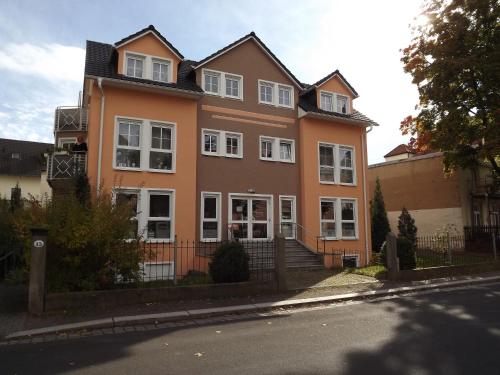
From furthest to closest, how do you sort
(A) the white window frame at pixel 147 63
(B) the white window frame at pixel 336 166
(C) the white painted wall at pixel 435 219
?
(C) the white painted wall at pixel 435 219, (B) the white window frame at pixel 336 166, (A) the white window frame at pixel 147 63

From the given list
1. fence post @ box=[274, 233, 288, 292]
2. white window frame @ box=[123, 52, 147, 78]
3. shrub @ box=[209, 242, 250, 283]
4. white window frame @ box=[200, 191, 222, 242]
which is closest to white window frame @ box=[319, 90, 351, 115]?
white window frame @ box=[200, 191, 222, 242]

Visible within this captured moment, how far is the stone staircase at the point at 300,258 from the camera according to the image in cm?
1757

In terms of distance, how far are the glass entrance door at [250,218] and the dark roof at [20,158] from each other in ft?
104

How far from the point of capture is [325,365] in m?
5.91

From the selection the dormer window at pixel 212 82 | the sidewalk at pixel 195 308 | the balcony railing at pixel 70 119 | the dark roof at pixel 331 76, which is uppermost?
the dark roof at pixel 331 76

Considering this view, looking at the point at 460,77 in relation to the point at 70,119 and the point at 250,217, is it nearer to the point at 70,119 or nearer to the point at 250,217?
the point at 250,217

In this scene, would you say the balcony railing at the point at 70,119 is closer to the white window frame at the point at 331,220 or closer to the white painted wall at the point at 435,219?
the white window frame at the point at 331,220

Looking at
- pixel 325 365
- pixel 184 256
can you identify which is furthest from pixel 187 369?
pixel 184 256

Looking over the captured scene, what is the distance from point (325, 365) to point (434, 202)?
82.3ft

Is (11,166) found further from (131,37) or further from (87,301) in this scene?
(87,301)

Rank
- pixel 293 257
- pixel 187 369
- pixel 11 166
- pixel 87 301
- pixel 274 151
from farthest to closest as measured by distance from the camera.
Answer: pixel 11 166 < pixel 274 151 < pixel 293 257 < pixel 87 301 < pixel 187 369

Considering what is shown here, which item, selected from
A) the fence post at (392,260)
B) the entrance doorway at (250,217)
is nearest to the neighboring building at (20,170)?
the entrance doorway at (250,217)

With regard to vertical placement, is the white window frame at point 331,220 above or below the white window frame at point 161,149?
below

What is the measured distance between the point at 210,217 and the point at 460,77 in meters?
14.7
